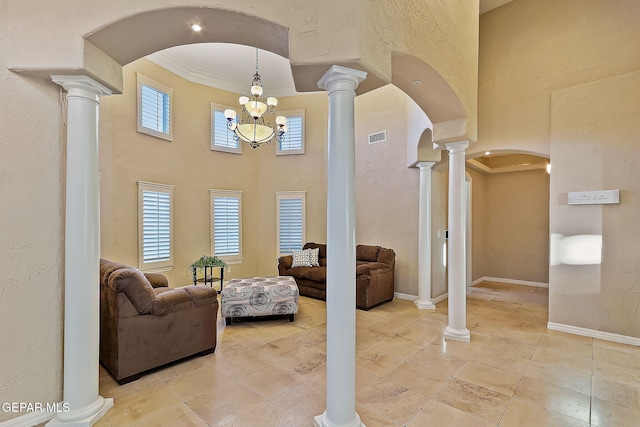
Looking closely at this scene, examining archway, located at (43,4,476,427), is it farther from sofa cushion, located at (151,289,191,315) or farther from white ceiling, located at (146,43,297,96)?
white ceiling, located at (146,43,297,96)

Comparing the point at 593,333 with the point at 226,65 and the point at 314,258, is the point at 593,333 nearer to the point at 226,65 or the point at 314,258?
the point at 314,258

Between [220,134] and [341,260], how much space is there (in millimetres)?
5755

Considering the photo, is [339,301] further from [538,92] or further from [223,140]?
[223,140]

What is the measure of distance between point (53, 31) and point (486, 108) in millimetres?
5474

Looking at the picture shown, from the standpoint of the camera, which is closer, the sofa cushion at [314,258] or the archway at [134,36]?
the archway at [134,36]

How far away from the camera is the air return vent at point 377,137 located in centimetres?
628

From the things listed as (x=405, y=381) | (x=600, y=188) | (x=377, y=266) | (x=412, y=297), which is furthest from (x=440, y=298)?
(x=405, y=381)

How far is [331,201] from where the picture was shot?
2.16 meters

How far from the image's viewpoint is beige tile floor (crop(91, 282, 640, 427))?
2375mm

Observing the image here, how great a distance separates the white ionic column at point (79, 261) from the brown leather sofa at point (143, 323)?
0.47 m

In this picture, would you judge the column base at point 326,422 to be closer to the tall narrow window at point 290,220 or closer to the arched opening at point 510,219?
the tall narrow window at point 290,220

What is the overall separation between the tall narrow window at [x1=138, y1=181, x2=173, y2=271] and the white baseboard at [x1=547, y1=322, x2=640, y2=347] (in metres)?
6.62

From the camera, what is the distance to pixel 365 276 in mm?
5164

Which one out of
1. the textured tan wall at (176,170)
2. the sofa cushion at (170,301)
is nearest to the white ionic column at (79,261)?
the sofa cushion at (170,301)
